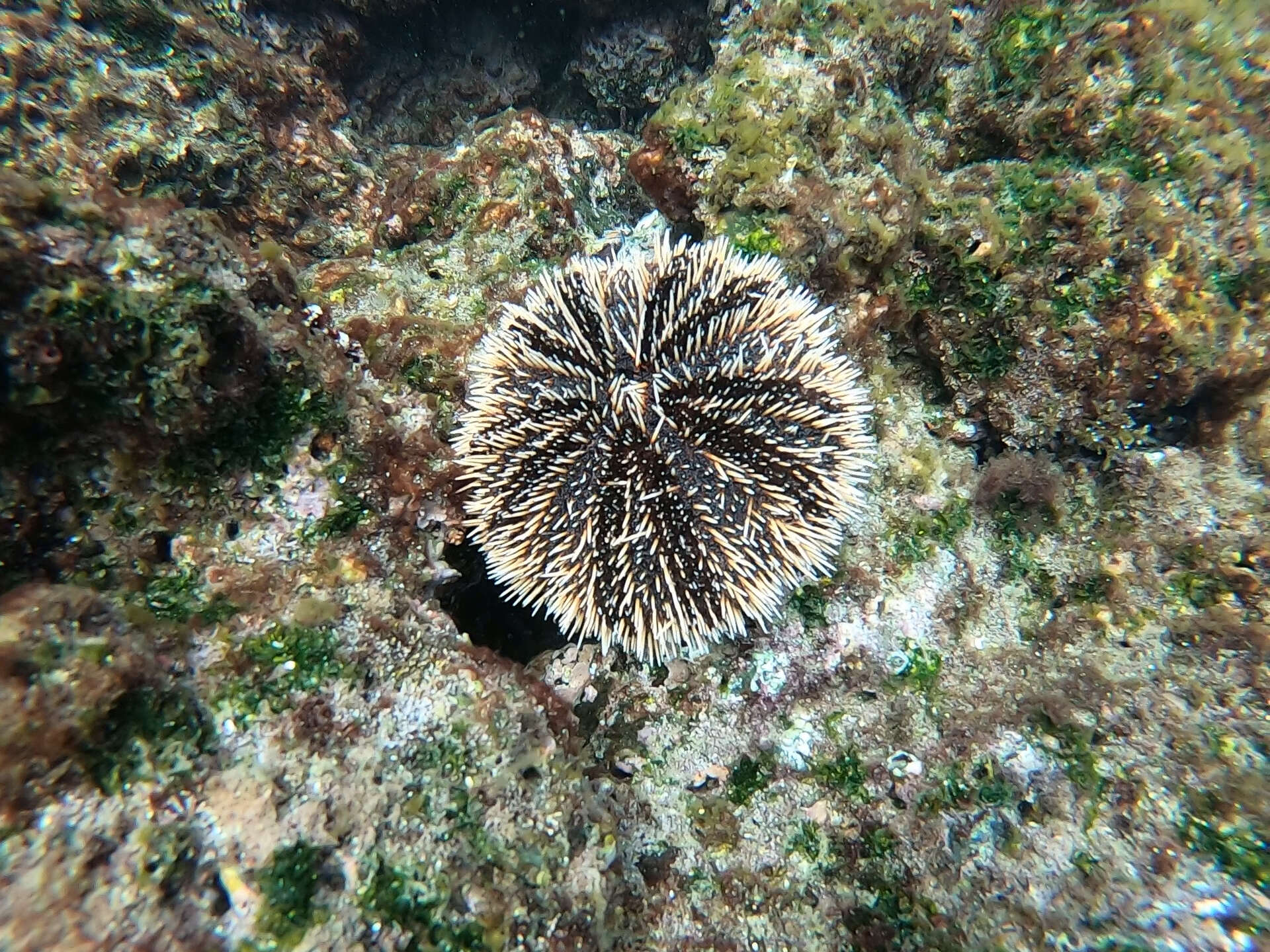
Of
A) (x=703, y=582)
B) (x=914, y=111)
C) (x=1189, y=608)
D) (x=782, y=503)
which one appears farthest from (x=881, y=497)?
(x=914, y=111)

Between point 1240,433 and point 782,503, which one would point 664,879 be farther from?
point 1240,433

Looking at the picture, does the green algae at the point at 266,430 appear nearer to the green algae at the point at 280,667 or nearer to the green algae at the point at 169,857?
the green algae at the point at 280,667

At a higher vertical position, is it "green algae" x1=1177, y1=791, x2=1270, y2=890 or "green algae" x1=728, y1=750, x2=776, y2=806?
"green algae" x1=728, y1=750, x2=776, y2=806

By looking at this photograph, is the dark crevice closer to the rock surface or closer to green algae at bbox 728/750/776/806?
the rock surface

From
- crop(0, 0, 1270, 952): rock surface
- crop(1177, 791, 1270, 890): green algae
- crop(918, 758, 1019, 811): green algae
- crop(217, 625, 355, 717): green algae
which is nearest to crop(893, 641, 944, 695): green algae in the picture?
crop(0, 0, 1270, 952): rock surface

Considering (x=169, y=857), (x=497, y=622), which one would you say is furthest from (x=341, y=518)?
(x=169, y=857)

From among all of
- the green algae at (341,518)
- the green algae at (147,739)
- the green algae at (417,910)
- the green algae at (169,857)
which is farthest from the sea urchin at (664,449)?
the green algae at (169,857)
